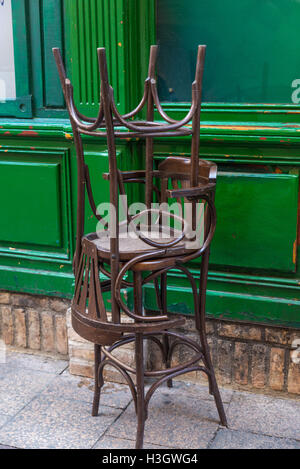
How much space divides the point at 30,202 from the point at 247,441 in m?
1.78

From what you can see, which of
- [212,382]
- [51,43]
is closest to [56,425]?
[212,382]

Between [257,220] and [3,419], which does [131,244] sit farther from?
[3,419]

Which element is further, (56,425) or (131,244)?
(56,425)

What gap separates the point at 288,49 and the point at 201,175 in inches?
31.4

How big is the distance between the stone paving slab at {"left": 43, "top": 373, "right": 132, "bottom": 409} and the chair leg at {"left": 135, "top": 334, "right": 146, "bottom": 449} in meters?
0.49

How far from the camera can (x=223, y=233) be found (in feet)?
10.4

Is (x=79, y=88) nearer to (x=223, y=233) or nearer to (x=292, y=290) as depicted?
(x=223, y=233)

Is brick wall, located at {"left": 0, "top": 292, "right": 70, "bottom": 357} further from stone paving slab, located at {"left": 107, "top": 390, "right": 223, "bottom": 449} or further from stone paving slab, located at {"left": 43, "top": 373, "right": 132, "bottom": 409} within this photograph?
stone paving slab, located at {"left": 107, "top": 390, "right": 223, "bottom": 449}

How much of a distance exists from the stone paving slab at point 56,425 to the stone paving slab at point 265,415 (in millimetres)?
614

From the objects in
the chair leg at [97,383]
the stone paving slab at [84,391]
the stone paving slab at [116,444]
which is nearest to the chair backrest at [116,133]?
the chair leg at [97,383]

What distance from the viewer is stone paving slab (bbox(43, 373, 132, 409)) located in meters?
3.23

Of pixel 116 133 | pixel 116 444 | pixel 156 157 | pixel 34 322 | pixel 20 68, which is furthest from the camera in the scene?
pixel 34 322

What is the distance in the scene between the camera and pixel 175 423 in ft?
9.84

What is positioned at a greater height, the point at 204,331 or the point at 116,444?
the point at 204,331
